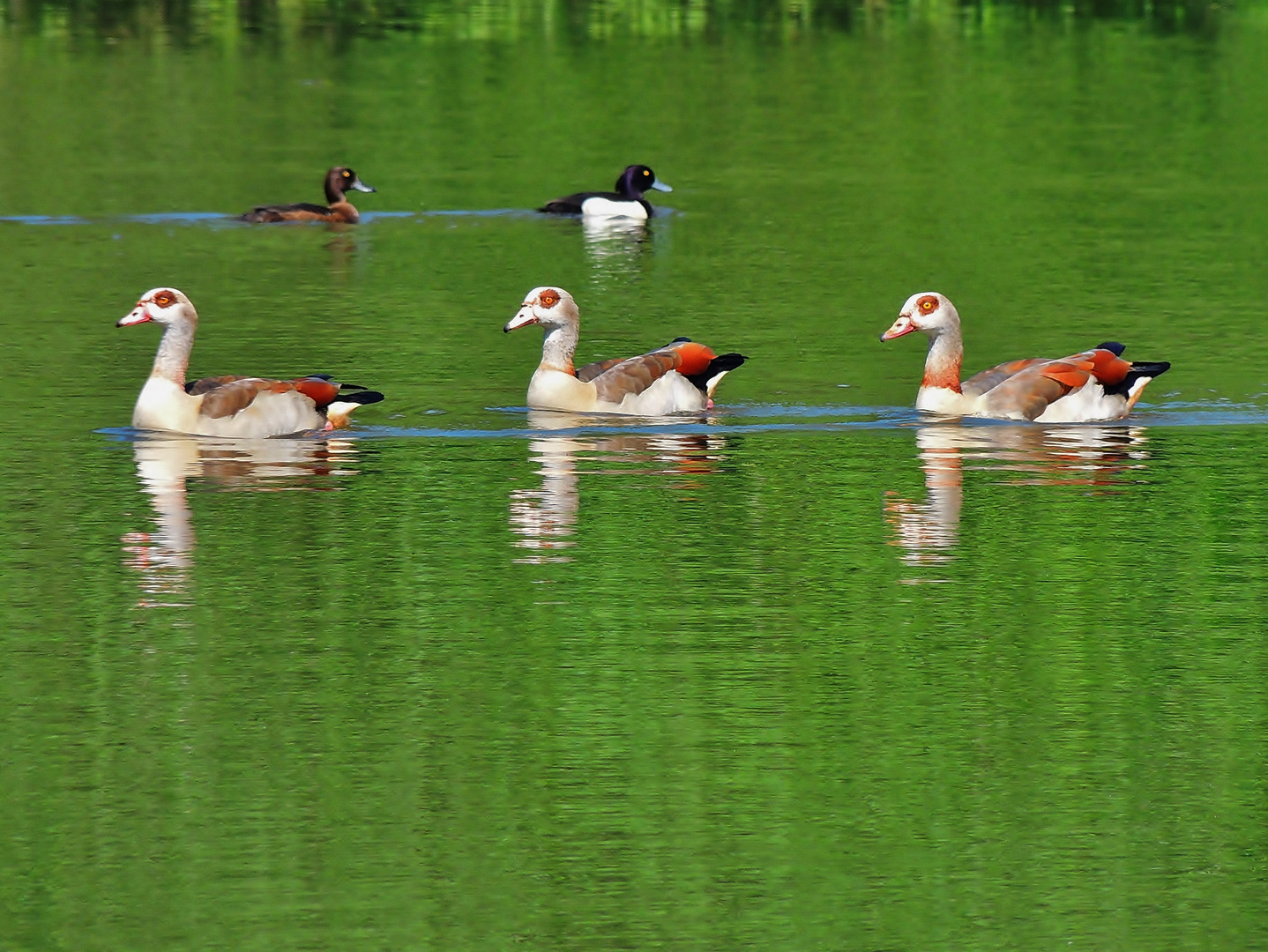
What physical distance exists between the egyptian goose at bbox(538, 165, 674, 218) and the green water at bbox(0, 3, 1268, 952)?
568mm

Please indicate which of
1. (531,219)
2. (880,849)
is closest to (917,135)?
(531,219)

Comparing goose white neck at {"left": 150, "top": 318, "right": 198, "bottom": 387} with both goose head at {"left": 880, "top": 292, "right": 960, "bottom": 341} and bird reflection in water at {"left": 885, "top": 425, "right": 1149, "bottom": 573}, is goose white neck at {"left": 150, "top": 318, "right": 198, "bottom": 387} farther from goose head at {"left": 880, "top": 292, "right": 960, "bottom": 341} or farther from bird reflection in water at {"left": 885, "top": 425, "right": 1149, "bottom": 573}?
bird reflection in water at {"left": 885, "top": 425, "right": 1149, "bottom": 573}

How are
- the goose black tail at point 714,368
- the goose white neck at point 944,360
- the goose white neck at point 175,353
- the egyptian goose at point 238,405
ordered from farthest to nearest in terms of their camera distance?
the goose black tail at point 714,368 → the goose white neck at point 944,360 → the goose white neck at point 175,353 → the egyptian goose at point 238,405

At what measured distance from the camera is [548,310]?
951 inches

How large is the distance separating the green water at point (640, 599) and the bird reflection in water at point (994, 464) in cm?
7

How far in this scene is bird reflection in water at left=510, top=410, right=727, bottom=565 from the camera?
17.6 meters

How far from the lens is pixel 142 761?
12.3 metres

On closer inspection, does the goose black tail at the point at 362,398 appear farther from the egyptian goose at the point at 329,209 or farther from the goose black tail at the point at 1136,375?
the egyptian goose at the point at 329,209

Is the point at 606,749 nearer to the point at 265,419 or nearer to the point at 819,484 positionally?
the point at 819,484

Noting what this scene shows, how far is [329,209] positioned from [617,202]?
4163 mm

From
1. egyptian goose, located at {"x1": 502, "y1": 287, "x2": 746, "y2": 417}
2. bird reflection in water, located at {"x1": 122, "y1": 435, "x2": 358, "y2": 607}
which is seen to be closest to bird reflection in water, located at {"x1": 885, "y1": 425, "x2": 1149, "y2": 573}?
egyptian goose, located at {"x1": 502, "y1": 287, "x2": 746, "y2": 417}

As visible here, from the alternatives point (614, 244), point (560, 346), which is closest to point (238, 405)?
point (560, 346)

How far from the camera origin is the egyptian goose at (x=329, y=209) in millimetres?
38094

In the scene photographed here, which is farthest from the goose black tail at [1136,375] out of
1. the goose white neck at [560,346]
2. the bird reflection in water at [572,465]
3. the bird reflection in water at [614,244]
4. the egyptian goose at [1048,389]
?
the bird reflection in water at [614,244]
